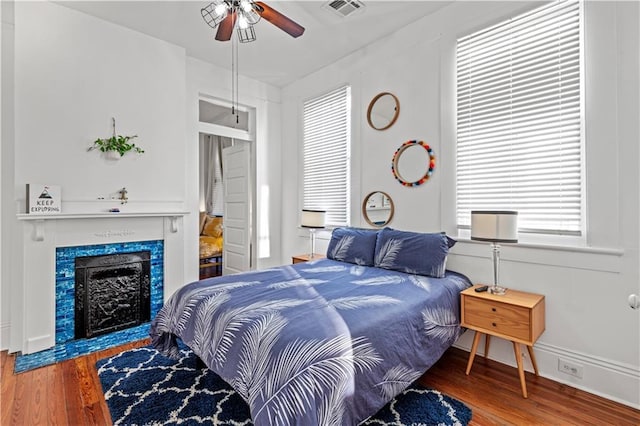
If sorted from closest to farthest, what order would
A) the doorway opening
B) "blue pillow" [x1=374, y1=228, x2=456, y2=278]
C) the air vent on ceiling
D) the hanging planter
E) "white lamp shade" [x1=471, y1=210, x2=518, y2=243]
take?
"white lamp shade" [x1=471, y1=210, x2=518, y2=243]
"blue pillow" [x1=374, y1=228, x2=456, y2=278]
the air vent on ceiling
the hanging planter
the doorway opening

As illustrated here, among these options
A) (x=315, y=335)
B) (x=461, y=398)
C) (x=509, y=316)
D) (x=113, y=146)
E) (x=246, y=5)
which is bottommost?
(x=461, y=398)

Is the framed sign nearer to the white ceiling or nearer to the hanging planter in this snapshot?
the hanging planter

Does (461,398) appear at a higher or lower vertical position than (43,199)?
lower

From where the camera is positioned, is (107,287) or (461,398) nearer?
(461,398)

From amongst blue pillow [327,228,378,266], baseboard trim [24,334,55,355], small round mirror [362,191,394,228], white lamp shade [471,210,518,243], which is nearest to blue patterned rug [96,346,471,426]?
baseboard trim [24,334,55,355]

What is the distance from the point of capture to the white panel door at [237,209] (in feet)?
15.8

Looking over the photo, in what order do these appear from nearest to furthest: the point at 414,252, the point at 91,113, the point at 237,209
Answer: the point at 414,252 → the point at 91,113 → the point at 237,209

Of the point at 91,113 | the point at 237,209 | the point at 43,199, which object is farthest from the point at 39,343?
the point at 237,209

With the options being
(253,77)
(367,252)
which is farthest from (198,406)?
(253,77)

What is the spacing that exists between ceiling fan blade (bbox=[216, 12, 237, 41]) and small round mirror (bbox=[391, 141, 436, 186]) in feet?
6.37

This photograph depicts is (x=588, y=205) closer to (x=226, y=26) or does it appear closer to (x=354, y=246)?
(x=354, y=246)

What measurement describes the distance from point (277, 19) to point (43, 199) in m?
2.59

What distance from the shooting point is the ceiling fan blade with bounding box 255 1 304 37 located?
221cm

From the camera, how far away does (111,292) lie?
3223 mm
